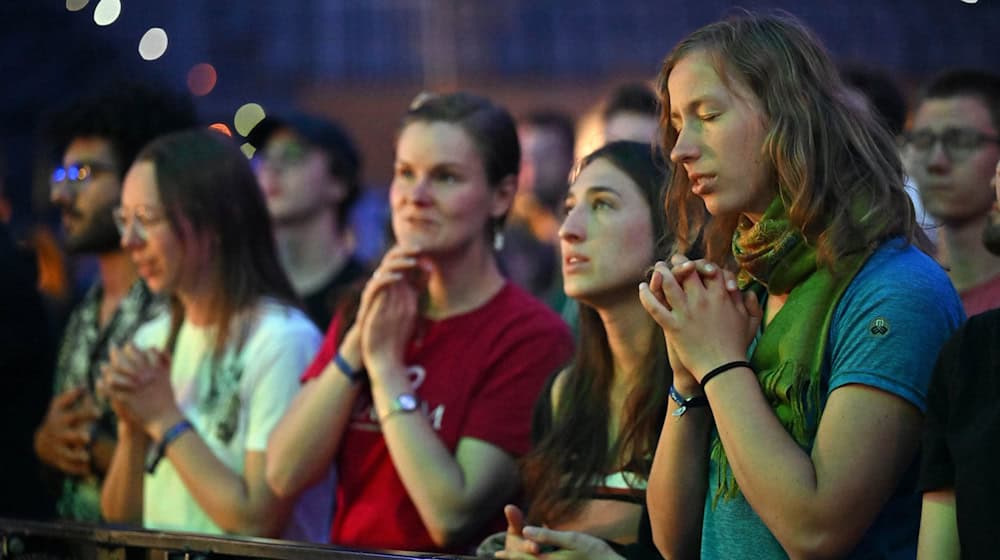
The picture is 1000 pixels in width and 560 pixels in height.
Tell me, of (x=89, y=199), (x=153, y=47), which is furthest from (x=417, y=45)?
(x=89, y=199)

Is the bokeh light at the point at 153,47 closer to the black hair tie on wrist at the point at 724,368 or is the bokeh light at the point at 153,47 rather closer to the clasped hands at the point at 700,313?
the clasped hands at the point at 700,313

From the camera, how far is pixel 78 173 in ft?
16.1

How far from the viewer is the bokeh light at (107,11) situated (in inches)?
414

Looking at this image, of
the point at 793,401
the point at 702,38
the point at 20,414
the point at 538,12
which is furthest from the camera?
the point at 538,12

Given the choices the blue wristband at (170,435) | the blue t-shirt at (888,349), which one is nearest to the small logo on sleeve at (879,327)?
the blue t-shirt at (888,349)

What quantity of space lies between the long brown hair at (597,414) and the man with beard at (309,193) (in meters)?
2.38

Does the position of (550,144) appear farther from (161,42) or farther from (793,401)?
(161,42)

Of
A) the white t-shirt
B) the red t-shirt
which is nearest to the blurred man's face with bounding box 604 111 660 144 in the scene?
the red t-shirt

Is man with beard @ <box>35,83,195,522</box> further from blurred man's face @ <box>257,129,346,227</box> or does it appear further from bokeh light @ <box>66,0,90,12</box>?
bokeh light @ <box>66,0,90,12</box>

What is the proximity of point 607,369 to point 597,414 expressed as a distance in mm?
109

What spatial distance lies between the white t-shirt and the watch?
1.63ft

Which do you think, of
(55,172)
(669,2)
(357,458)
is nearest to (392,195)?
(357,458)

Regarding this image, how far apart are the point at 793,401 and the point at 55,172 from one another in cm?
339

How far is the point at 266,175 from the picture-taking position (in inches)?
228
